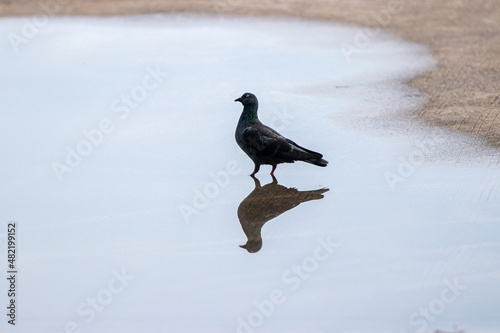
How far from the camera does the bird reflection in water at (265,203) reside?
7.23 m

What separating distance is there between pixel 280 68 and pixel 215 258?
605 centimetres

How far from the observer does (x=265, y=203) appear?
25.4ft

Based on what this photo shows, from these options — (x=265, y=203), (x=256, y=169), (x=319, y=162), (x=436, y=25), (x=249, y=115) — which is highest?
(x=436, y=25)

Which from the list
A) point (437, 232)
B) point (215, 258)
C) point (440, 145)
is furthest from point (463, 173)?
point (215, 258)

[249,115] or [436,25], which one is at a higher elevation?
[436,25]

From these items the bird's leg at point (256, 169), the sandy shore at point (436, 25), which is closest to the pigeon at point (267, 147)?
the bird's leg at point (256, 169)

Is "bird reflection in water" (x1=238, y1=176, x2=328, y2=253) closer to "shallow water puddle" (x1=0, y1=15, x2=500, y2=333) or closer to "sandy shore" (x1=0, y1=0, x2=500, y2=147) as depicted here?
"shallow water puddle" (x1=0, y1=15, x2=500, y2=333)

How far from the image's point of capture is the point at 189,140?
368 inches

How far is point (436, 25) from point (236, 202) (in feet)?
26.4

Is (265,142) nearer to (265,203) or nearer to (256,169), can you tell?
(256,169)

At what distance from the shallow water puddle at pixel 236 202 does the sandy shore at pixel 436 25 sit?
41 cm

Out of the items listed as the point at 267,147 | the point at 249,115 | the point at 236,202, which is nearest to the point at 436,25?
the point at 249,115

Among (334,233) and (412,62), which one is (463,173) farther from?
(412,62)

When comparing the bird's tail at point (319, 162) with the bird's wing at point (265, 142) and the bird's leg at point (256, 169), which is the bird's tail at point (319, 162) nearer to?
the bird's wing at point (265, 142)
